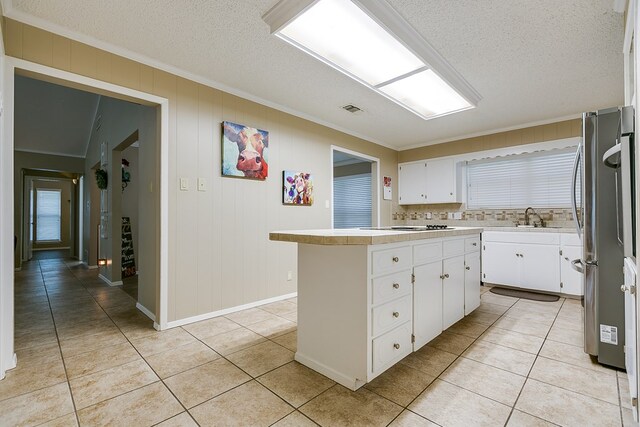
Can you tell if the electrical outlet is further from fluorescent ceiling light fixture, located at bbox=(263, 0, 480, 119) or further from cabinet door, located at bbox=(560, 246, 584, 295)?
cabinet door, located at bbox=(560, 246, 584, 295)

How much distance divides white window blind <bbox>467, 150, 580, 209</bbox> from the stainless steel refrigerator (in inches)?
101

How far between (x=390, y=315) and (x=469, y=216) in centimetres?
387

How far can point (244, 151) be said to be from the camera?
320cm

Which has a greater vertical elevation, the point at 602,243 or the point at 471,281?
the point at 602,243

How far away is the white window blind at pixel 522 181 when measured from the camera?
13.4ft

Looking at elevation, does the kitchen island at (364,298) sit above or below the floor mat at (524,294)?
above

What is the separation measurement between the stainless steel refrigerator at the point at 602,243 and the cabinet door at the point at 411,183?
3.31 metres

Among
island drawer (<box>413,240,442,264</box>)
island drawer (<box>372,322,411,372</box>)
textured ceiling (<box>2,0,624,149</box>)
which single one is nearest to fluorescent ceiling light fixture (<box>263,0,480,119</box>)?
textured ceiling (<box>2,0,624,149</box>)

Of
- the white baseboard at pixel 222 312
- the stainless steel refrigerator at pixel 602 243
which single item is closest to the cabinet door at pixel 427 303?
the stainless steel refrigerator at pixel 602 243

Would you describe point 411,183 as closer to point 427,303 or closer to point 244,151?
point 244,151

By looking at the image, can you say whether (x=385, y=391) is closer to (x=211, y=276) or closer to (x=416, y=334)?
(x=416, y=334)

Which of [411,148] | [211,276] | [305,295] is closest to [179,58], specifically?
[211,276]

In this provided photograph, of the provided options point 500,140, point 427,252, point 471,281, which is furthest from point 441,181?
point 427,252

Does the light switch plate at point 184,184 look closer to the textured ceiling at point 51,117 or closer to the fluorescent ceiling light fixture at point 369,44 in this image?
the fluorescent ceiling light fixture at point 369,44
